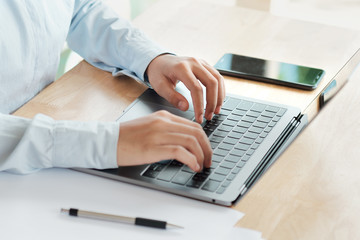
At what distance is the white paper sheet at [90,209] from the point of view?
763mm

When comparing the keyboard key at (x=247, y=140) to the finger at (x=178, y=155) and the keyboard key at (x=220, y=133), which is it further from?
the finger at (x=178, y=155)

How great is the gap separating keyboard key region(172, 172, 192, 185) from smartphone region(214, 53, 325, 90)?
414mm

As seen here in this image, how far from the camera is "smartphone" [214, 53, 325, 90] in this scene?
1.19 metres

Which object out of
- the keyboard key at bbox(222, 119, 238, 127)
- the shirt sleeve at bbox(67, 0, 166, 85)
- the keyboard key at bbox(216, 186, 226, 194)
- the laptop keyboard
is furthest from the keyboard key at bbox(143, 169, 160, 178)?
the shirt sleeve at bbox(67, 0, 166, 85)

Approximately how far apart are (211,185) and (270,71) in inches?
18.3

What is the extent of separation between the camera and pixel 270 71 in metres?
1.23

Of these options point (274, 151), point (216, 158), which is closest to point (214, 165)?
point (216, 158)

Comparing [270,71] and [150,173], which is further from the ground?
[270,71]

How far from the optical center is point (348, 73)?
4.04 ft

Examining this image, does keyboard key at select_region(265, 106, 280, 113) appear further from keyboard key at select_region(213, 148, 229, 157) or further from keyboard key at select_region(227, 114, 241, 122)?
keyboard key at select_region(213, 148, 229, 157)

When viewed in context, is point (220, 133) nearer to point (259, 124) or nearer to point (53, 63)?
point (259, 124)

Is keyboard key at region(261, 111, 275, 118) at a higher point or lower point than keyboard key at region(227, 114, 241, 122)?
higher

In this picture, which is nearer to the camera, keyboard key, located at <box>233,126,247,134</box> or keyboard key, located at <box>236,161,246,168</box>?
keyboard key, located at <box>236,161,246,168</box>

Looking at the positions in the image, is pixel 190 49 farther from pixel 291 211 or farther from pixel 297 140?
pixel 291 211
